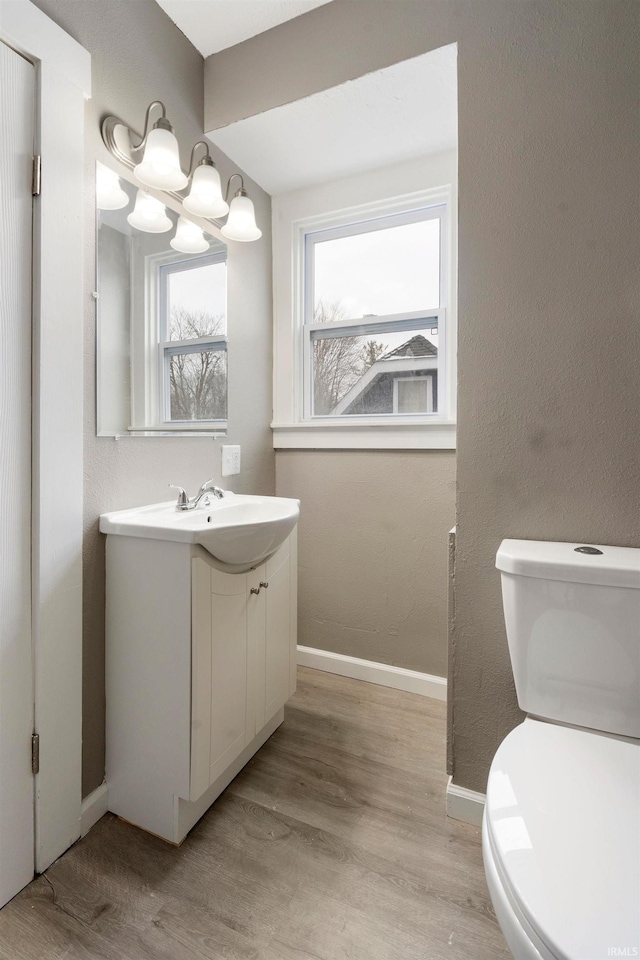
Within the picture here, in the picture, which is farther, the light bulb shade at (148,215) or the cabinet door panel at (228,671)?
the light bulb shade at (148,215)

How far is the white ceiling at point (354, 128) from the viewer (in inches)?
58.5

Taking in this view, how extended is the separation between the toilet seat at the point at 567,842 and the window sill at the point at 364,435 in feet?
3.72

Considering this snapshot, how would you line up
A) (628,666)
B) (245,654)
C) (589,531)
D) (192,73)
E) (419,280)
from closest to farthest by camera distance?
(628,666) < (589,531) < (245,654) < (192,73) < (419,280)

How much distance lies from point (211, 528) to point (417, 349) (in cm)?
128

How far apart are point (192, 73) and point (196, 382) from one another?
1.09m

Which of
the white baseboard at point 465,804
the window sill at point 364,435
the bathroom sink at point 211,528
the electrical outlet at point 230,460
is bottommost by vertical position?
the white baseboard at point 465,804

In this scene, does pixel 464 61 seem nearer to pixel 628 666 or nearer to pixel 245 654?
pixel 628 666

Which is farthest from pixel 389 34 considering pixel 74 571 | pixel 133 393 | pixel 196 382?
pixel 74 571

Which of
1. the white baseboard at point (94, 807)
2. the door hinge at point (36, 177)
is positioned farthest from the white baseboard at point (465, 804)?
the door hinge at point (36, 177)

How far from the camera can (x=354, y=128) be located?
1.71m

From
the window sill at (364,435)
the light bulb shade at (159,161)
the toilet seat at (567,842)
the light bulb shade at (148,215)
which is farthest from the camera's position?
the window sill at (364,435)

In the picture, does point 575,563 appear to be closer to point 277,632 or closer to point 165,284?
point 277,632

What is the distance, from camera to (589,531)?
3.90 ft

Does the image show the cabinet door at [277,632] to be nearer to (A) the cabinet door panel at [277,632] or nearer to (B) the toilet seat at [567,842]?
(A) the cabinet door panel at [277,632]
